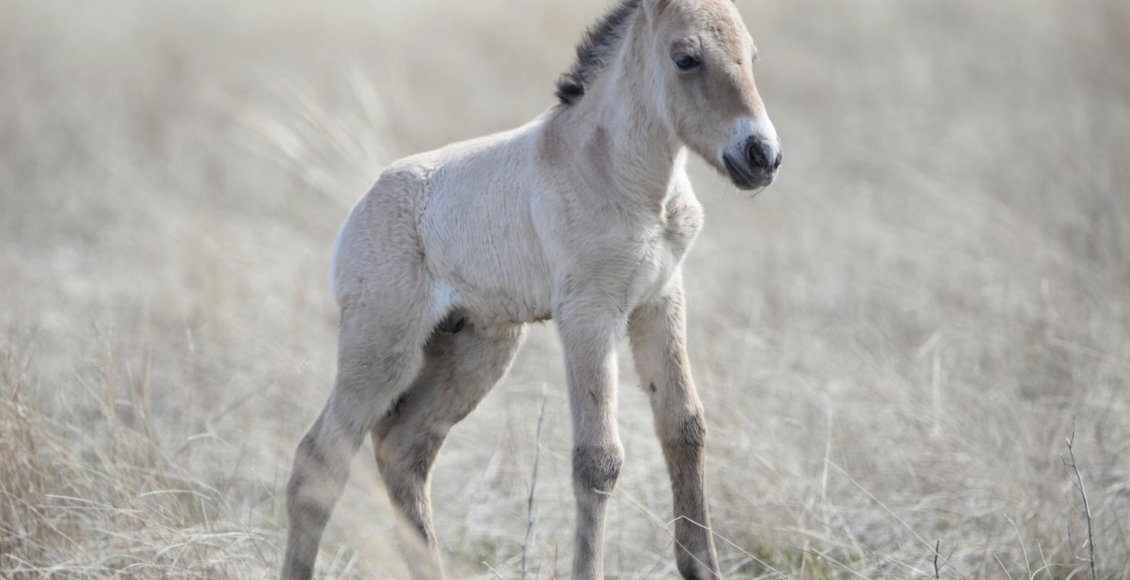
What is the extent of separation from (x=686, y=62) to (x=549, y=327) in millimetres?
3967

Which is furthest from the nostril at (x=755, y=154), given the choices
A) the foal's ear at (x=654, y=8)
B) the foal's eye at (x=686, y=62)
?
the foal's ear at (x=654, y=8)

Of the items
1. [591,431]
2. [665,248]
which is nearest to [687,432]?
[591,431]

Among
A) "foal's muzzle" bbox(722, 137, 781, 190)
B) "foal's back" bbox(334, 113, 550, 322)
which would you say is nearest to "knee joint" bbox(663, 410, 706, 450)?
"foal's back" bbox(334, 113, 550, 322)

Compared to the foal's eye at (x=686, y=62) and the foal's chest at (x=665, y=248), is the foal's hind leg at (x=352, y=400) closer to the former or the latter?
the foal's chest at (x=665, y=248)

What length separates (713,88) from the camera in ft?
10.2

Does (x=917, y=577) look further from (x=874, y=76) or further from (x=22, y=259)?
(x=874, y=76)

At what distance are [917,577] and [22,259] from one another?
22.1ft

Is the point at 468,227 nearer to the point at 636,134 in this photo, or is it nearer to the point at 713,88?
the point at 636,134

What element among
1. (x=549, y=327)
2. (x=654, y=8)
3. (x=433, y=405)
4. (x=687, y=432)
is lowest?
(x=549, y=327)

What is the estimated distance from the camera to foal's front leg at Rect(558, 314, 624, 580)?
323 cm

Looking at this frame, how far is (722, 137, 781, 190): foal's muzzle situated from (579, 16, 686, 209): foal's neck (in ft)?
1.02

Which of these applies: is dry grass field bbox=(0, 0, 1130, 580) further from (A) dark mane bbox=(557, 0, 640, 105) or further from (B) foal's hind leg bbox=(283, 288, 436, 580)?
(A) dark mane bbox=(557, 0, 640, 105)

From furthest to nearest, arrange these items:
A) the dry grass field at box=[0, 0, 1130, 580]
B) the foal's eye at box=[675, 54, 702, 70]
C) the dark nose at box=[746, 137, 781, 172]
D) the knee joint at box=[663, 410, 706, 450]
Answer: the dry grass field at box=[0, 0, 1130, 580]
the knee joint at box=[663, 410, 706, 450]
the foal's eye at box=[675, 54, 702, 70]
the dark nose at box=[746, 137, 781, 172]

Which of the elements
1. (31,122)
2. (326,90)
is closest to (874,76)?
(326,90)
